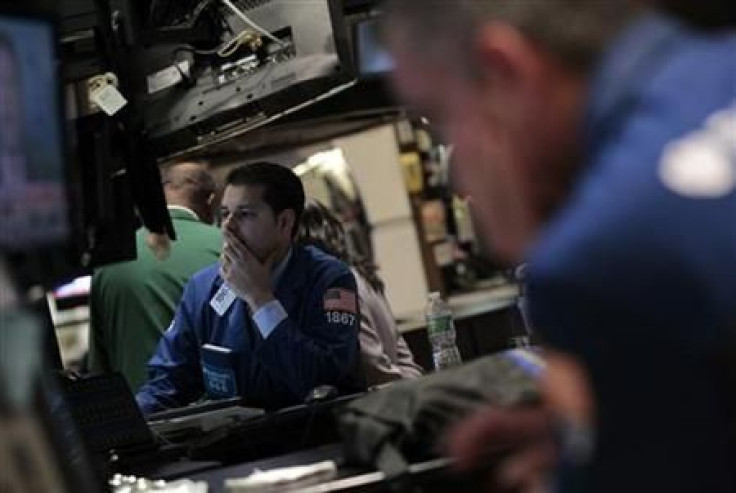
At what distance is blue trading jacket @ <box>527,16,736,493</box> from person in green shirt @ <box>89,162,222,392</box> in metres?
3.10

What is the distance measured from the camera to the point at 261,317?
3344 mm

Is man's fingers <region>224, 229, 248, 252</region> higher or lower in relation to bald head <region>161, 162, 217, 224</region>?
lower

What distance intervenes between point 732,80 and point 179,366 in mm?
2551

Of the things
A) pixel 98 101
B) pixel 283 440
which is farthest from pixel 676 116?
pixel 98 101

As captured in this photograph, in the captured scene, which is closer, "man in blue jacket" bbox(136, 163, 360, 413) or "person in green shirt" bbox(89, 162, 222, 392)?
"man in blue jacket" bbox(136, 163, 360, 413)

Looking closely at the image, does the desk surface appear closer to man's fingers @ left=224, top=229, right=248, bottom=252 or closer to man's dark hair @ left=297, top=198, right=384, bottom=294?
man's fingers @ left=224, top=229, right=248, bottom=252

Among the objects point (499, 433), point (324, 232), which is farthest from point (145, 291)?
point (499, 433)

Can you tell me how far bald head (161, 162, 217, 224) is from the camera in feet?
14.6

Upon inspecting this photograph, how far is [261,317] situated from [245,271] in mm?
→ 162

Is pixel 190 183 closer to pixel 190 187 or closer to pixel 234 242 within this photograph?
pixel 190 187

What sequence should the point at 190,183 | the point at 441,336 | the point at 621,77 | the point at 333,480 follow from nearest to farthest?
the point at 621,77 < the point at 333,480 < the point at 441,336 < the point at 190,183

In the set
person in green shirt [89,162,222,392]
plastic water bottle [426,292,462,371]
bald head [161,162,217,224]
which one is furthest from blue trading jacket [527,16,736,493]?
bald head [161,162,217,224]

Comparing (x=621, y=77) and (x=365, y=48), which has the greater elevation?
(x=365, y=48)

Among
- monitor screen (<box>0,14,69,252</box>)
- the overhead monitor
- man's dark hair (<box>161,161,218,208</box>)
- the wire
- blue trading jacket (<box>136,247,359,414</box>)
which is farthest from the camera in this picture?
man's dark hair (<box>161,161,218,208</box>)
